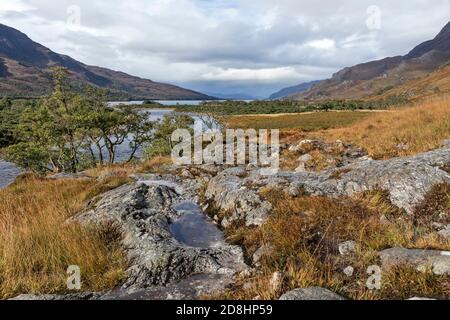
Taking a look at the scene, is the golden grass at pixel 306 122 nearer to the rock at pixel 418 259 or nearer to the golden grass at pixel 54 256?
the golden grass at pixel 54 256

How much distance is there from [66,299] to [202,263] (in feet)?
8.44

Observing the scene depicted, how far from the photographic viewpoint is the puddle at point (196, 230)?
859 centimetres

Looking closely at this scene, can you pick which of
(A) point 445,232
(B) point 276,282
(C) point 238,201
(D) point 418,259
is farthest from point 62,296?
(A) point 445,232

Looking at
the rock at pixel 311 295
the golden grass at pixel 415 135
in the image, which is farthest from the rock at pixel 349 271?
the golden grass at pixel 415 135

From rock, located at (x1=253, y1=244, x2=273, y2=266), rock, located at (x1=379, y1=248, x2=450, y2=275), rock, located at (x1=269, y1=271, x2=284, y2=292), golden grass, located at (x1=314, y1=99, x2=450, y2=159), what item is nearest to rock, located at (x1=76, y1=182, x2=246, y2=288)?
rock, located at (x1=253, y1=244, x2=273, y2=266)

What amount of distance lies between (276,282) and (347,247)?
2.22 meters

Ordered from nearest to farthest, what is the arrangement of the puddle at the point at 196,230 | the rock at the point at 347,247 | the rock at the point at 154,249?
1. the rock at the point at 154,249
2. the rock at the point at 347,247
3. the puddle at the point at 196,230

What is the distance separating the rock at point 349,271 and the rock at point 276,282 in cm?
126

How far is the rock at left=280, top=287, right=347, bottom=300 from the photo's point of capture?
16.3 ft

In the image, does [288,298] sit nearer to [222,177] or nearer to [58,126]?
[222,177]

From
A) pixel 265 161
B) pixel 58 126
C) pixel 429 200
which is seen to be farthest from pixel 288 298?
pixel 58 126

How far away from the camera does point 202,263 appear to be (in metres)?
7.01

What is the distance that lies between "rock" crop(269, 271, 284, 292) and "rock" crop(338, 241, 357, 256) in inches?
71.4

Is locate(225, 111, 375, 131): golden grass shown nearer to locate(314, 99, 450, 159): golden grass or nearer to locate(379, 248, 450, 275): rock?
locate(314, 99, 450, 159): golden grass
